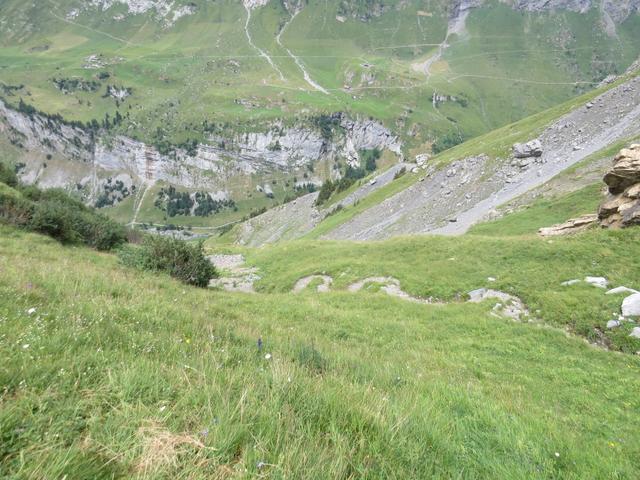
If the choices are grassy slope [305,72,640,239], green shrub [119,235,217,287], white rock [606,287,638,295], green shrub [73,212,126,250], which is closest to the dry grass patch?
green shrub [119,235,217,287]

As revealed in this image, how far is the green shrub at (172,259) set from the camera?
56.9ft

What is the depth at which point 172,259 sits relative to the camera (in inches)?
707

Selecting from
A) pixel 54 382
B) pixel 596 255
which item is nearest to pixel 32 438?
pixel 54 382

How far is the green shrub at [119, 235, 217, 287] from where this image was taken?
17344mm

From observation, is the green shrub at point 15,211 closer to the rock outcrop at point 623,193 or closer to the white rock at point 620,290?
the white rock at point 620,290

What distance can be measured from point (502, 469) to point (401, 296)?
1556 cm

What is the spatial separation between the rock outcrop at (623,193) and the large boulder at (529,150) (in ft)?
104

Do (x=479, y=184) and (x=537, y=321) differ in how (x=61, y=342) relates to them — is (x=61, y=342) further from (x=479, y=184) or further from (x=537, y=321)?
(x=479, y=184)

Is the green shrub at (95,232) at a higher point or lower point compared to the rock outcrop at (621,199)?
higher

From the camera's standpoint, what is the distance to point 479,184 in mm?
51750

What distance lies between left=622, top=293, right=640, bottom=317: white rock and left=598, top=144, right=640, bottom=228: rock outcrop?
27.5ft

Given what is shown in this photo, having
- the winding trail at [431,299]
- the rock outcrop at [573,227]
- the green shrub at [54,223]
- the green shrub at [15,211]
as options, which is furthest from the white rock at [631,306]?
the green shrub at [15,211]

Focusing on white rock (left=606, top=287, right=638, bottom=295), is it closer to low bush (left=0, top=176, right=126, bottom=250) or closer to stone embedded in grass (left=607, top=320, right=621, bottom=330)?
stone embedded in grass (left=607, top=320, right=621, bottom=330)

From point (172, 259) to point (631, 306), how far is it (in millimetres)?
19909
